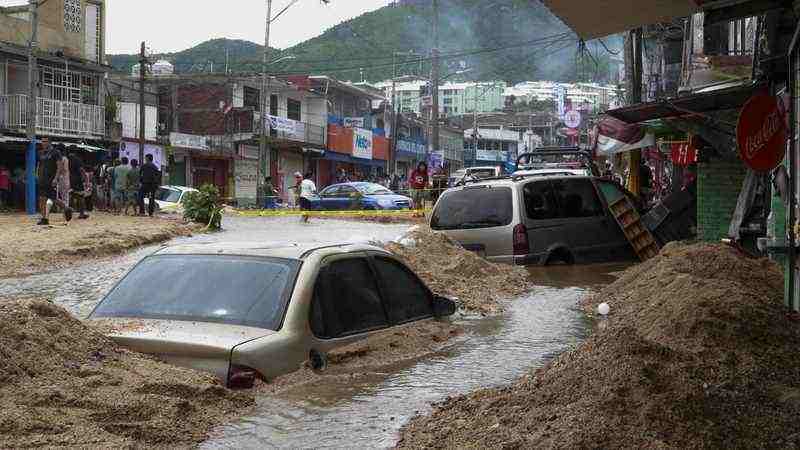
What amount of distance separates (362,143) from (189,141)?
1835cm

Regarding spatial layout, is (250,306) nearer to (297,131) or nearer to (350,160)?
(297,131)

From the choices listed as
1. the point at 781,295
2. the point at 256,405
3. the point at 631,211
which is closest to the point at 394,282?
the point at 256,405

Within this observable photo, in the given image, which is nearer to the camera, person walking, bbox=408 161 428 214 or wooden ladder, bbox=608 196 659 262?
wooden ladder, bbox=608 196 659 262

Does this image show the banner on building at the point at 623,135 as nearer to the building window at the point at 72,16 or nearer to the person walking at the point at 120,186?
the person walking at the point at 120,186

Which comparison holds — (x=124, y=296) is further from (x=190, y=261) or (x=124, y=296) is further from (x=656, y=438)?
(x=656, y=438)

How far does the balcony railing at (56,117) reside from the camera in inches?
1315

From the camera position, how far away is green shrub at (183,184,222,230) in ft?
73.8

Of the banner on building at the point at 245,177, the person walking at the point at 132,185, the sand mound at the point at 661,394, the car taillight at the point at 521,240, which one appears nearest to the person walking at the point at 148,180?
the person walking at the point at 132,185

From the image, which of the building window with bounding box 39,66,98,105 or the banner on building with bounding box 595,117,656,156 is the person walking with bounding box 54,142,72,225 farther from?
the building window with bounding box 39,66,98,105

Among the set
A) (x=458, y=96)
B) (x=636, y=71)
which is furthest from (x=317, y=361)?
(x=458, y=96)

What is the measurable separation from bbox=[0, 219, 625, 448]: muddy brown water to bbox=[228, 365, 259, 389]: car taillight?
0.12 metres

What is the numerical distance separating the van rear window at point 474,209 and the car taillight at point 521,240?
0.59ft

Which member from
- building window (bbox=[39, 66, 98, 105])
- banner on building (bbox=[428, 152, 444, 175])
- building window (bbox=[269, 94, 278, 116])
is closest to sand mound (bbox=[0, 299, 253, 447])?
building window (bbox=[39, 66, 98, 105])

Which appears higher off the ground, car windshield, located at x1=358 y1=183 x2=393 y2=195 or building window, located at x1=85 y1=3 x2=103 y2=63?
building window, located at x1=85 y1=3 x2=103 y2=63
